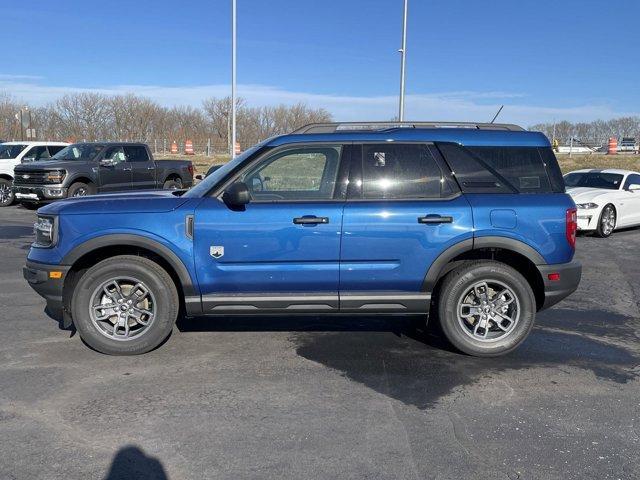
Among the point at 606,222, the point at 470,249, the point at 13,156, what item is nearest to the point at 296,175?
the point at 470,249

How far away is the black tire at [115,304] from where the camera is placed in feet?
15.7

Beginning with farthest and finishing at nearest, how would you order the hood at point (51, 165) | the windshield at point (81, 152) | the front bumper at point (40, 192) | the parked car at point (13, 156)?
the parked car at point (13, 156) < the windshield at point (81, 152) < the hood at point (51, 165) < the front bumper at point (40, 192)

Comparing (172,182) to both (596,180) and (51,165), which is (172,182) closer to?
(51,165)

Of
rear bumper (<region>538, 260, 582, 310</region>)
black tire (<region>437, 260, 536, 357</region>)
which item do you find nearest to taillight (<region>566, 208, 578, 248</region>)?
rear bumper (<region>538, 260, 582, 310</region>)

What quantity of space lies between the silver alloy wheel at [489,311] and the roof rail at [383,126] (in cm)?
150

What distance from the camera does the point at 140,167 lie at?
1647cm

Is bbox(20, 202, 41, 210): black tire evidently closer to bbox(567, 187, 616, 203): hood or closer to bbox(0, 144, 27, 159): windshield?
bbox(0, 144, 27, 159): windshield

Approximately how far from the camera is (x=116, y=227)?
4.71 m

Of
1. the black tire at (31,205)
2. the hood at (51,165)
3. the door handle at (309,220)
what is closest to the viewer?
the door handle at (309,220)

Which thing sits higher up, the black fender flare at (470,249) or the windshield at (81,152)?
the windshield at (81,152)

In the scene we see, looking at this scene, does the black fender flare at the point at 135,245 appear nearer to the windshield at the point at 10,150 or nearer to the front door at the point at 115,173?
the front door at the point at 115,173

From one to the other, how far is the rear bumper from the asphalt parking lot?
A: 0.55 metres

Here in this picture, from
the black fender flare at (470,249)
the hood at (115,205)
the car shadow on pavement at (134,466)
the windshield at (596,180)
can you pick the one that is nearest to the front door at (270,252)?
the hood at (115,205)

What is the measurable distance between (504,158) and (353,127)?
54.7 inches
